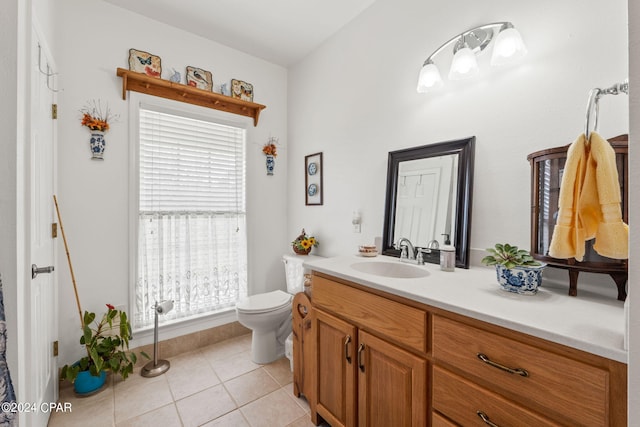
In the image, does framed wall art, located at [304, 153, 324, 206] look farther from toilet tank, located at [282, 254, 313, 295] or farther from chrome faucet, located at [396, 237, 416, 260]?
chrome faucet, located at [396, 237, 416, 260]

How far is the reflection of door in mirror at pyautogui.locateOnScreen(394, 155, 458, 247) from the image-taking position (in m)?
1.54

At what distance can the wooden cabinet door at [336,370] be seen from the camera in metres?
1.26

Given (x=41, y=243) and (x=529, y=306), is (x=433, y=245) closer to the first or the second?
(x=529, y=306)

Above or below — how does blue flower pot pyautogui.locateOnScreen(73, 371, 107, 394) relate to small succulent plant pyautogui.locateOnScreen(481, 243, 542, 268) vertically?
below

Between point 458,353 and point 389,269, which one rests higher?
point 389,269

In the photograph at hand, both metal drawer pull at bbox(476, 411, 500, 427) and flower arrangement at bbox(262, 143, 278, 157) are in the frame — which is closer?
metal drawer pull at bbox(476, 411, 500, 427)

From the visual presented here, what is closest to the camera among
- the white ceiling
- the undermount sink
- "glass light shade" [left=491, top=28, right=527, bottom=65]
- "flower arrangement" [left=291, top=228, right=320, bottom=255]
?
"glass light shade" [left=491, top=28, right=527, bottom=65]

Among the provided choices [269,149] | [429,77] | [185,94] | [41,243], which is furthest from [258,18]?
[41,243]

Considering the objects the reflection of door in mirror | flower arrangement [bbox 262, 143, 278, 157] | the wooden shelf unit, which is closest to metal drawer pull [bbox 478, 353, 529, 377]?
the reflection of door in mirror

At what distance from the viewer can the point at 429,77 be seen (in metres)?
1.55

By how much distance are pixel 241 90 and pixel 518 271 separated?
102 inches

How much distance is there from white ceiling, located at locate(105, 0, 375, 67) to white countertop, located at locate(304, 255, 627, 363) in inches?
79.0

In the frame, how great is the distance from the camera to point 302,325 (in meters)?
1.64

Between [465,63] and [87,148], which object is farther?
[87,148]
